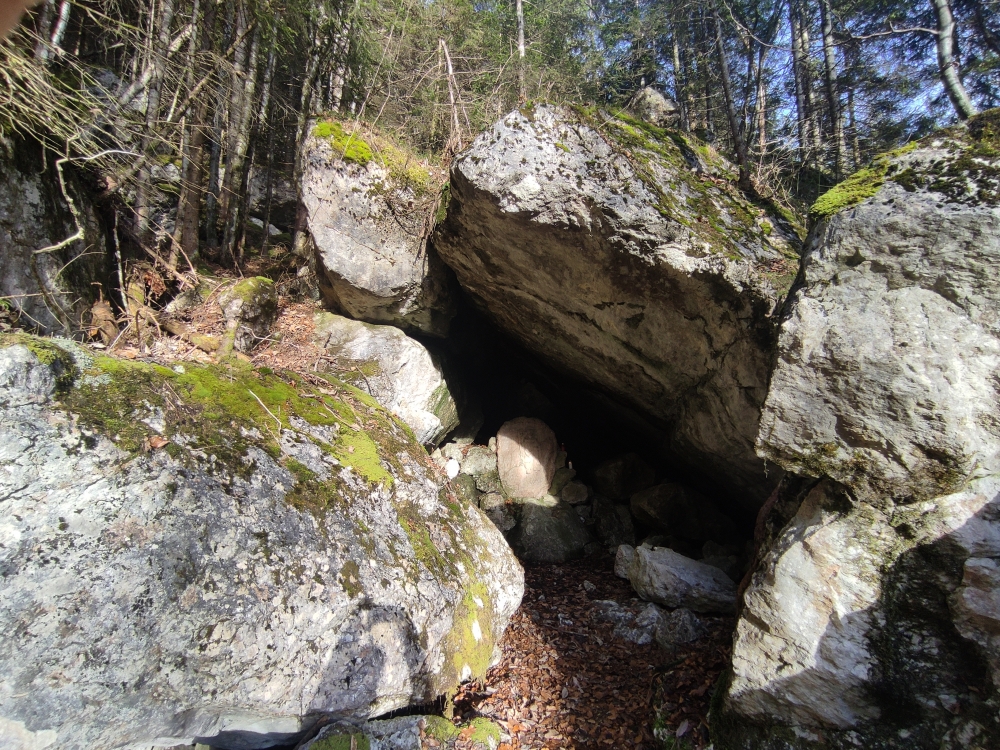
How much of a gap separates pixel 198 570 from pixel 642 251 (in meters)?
4.51

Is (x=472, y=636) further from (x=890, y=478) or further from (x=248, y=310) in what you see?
(x=248, y=310)

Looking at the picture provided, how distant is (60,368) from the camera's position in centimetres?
314

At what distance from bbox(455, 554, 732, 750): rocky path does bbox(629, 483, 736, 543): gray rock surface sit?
1733mm

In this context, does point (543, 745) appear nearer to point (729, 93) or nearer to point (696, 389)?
point (696, 389)

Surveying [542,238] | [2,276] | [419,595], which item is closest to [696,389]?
[542,238]

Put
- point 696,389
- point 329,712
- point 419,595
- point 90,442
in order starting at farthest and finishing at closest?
point 696,389
point 419,595
point 329,712
point 90,442

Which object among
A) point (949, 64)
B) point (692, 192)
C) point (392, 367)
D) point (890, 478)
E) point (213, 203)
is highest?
point (949, 64)

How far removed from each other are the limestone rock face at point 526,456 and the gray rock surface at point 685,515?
1.60 metres

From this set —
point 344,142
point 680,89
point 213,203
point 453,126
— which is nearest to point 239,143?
→ point 213,203

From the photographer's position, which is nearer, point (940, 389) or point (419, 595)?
point (940, 389)

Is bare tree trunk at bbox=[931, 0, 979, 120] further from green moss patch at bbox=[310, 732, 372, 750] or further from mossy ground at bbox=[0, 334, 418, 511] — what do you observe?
green moss patch at bbox=[310, 732, 372, 750]

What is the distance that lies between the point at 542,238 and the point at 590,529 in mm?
4618

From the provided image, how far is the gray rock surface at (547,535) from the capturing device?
7191 mm

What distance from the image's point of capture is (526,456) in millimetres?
8320
